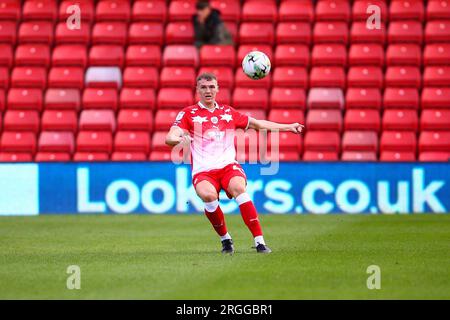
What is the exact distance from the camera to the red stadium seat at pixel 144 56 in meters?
21.9

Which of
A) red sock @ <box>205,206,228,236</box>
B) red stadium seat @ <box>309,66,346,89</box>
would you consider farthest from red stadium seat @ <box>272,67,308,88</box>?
red sock @ <box>205,206,228,236</box>

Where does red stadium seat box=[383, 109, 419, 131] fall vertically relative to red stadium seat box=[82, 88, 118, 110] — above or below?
below

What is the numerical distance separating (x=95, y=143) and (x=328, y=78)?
15.2ft

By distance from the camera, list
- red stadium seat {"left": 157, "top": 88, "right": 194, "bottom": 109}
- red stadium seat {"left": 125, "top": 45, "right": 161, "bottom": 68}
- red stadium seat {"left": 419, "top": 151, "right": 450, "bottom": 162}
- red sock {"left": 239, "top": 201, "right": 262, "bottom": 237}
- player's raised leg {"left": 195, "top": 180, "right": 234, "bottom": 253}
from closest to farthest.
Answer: red sock {"left": 239, "top": 201, "right": 262, "bottom": 237} → player's raised leg {"left": 195, "top": 180, "right": 234, "bottom": 253} → red stadium seat {"left": 419, "top": 151, "right": 450, "bottom": 162} → red stadium seat {"left": 157, "top": 88, "right": 194, "bottom": 109} → red stadium seat {"left": 125, "top": 45, "right": 161, "bottom": 68}

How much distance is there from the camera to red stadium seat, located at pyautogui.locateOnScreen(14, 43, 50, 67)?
72.7 ft

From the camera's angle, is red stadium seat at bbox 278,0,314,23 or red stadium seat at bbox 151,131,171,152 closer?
red stadium seat at bbox 151,131,171,152

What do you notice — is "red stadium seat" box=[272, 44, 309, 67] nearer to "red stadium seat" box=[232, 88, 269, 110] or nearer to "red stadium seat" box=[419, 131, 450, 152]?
"red stadium seat" box=[232, 88, 269, 110]

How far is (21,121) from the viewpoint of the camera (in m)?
21.1

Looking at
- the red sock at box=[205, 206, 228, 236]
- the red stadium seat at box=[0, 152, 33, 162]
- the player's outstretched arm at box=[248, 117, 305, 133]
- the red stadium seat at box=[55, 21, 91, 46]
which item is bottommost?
the red sock at box=[205, 206, 228, 236]

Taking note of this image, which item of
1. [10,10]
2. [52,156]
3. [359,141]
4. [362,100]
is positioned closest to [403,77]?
[362,100]

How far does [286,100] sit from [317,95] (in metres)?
0.59

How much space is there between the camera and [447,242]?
539 inches

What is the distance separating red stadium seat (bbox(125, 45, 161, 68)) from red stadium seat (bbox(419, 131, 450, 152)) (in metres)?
5.48

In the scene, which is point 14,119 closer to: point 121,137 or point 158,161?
point 121,137
